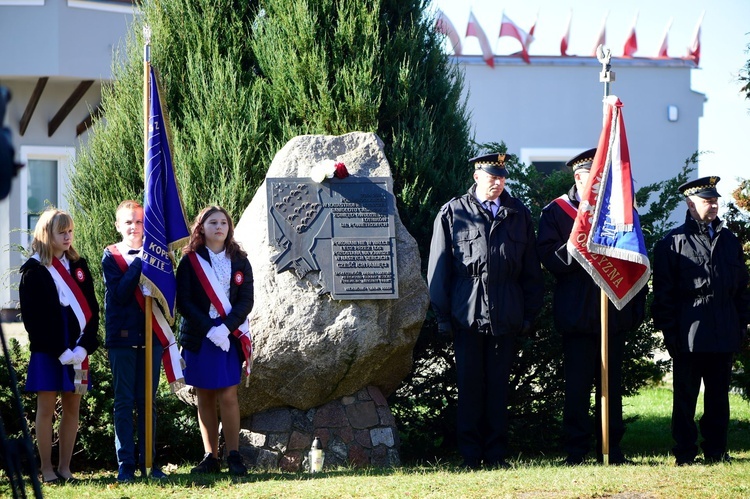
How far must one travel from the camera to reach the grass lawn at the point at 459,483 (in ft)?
17.6

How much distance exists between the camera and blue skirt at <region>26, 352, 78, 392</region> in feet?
20.0

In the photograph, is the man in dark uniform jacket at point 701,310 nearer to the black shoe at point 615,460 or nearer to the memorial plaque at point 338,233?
the black shoe at point 615,460

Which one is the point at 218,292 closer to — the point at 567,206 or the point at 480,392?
the point at 480,392

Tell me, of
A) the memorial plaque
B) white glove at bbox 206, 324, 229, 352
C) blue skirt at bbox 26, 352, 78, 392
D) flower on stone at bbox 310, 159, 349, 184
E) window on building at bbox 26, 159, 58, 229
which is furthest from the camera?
window on building at bbox 26, 159, 58, 229

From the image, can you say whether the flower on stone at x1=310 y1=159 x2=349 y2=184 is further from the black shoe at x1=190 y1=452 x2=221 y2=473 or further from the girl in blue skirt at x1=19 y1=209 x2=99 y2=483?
the black shoe at x1=190 y1=452 x2=221 y2=473

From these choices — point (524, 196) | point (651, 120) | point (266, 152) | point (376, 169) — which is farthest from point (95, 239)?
point (651, 120)

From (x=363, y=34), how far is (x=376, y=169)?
1.50 metres

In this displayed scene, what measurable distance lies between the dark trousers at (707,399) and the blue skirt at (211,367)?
10.0ft

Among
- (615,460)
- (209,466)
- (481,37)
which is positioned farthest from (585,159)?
(481,37)

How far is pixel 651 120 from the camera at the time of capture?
70.3 feet

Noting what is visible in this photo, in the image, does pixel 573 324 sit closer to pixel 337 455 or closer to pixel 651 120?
pixel 337 455

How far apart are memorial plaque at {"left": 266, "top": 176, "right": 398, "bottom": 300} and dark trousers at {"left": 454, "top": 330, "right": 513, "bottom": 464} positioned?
0.73 meters

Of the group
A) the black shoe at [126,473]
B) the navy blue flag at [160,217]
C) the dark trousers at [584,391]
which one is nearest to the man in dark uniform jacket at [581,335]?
the dark trousers at [584,391]

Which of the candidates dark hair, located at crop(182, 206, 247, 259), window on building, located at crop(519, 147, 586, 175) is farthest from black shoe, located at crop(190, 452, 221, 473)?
window on building, located at crop(519, 147, 586, 175)
